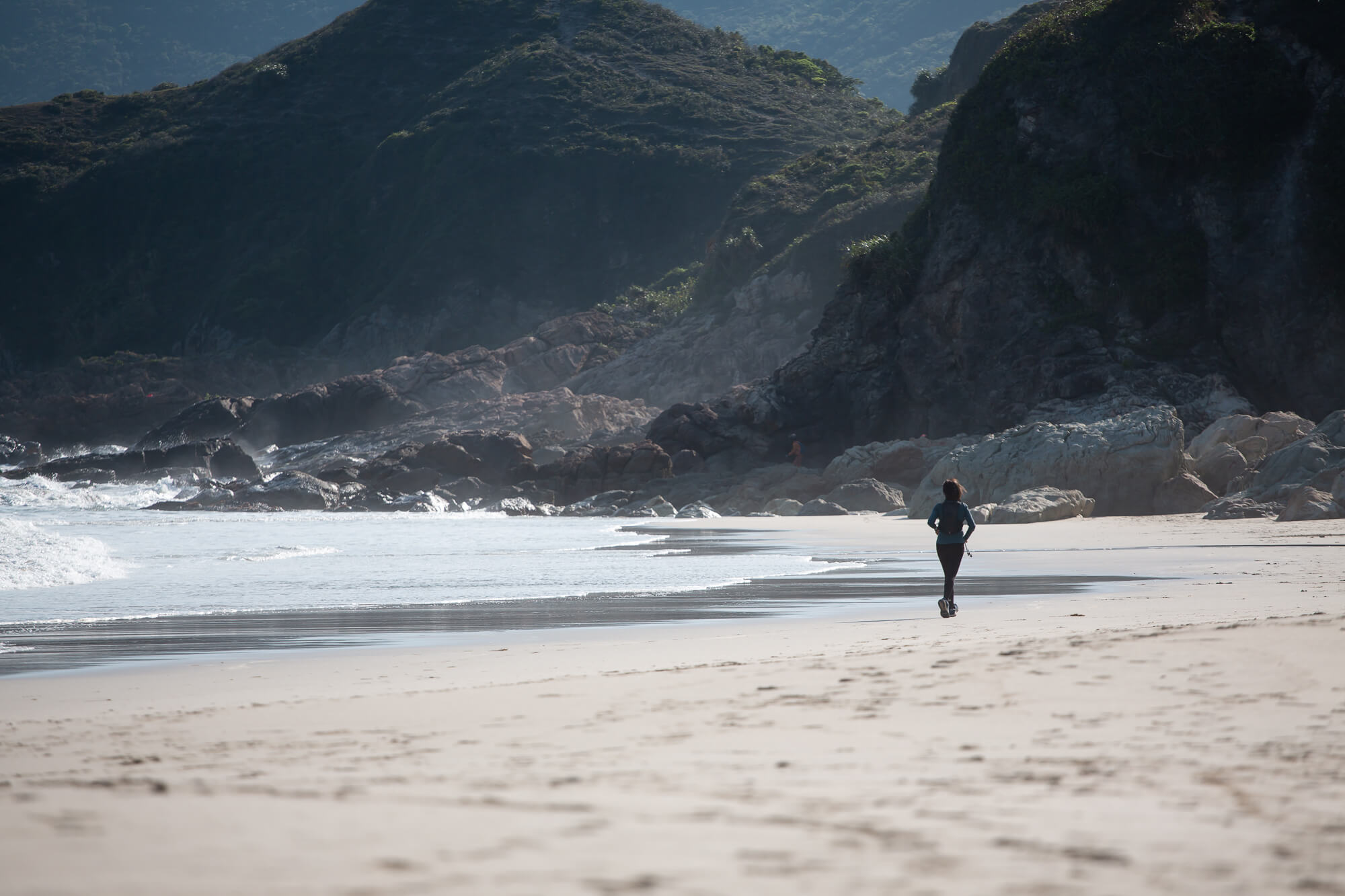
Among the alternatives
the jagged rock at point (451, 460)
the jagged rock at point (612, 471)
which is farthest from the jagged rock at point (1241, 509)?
the jagged rock at point (451, 460)

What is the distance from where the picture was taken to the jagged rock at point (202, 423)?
54.0 m

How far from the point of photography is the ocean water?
32.8 ft

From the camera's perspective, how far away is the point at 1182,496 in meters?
19.5

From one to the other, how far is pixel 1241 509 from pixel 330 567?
13.0m

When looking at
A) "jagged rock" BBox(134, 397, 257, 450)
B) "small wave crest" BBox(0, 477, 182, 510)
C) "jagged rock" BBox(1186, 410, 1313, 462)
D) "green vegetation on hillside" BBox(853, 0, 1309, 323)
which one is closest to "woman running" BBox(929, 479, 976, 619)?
"jagged rock" BBox(1186, 410, 1313, 462)

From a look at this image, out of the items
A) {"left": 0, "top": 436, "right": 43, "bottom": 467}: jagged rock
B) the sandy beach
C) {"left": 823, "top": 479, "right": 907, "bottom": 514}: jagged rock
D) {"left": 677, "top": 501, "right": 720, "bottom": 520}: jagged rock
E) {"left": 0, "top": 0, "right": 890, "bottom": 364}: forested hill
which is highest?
{"left": 0, "top": 0, "right": 890, "bottom": 364}: forested hill

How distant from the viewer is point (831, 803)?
2877 mm

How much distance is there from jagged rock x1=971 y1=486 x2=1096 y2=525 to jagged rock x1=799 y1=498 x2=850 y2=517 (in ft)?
17.3

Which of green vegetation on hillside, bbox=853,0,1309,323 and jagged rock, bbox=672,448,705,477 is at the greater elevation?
green vegetation on hillside, bbox=853,0,1309,323

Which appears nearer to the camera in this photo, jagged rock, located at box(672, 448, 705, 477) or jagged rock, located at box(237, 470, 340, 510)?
jagged rock, located at box(672, 448, 705, 477)

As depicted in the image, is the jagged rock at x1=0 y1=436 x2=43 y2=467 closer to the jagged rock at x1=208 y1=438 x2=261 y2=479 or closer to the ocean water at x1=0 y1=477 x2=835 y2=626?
the jagged rock at x1=208 y1=438 x2=261 y2=479

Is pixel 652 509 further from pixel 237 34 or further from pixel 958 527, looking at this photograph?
pixel 237 34

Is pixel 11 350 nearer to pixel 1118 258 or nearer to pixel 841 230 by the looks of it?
pixel 841 230

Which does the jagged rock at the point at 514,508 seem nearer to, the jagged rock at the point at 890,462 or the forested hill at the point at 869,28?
the jagged rock at the point at 890,462
